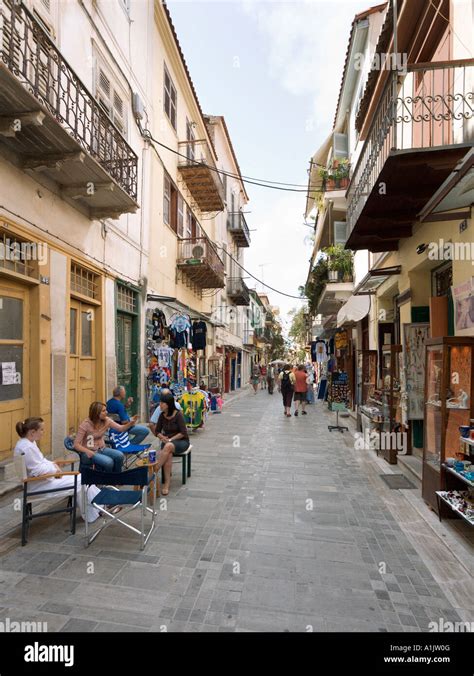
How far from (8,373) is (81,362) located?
2.27 meters

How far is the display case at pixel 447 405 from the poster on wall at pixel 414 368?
78.5 inches

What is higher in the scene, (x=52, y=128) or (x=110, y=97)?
(x=110, y=97)

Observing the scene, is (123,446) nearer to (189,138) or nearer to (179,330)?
(179,330)

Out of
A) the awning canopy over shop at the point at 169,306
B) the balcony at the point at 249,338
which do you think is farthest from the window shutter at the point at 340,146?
the balcony at the point at 249,338

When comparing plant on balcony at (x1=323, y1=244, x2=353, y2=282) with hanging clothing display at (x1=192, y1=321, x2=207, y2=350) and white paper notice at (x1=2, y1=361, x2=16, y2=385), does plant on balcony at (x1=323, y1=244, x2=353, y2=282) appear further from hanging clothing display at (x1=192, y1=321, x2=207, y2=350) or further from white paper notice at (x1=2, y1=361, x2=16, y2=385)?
white paper notice at (x1=2, y1=361, x2=16, y2=385)

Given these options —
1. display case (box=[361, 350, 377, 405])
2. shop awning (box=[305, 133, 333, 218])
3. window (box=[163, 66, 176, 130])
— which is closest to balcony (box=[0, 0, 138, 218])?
window (box=[163, 66, 176, 130])

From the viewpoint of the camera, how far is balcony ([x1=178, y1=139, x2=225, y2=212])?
14055 mm

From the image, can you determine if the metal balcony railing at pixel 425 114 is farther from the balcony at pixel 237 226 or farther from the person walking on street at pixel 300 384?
the balcony at pixel 237 226

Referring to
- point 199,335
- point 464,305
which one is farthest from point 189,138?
point 464,305

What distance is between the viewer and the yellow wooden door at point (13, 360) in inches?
221

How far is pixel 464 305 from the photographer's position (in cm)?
509

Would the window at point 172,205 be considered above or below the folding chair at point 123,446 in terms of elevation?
above

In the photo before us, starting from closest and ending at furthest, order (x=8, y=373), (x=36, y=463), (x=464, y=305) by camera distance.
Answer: (x=36, y=463) → (x=464, y=305) → (x=8, y=373)

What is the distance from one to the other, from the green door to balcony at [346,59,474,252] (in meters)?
5.86
